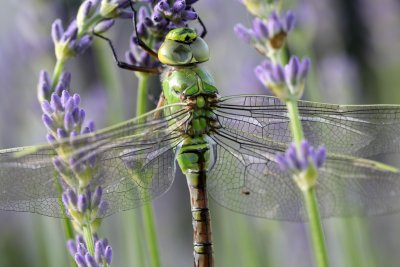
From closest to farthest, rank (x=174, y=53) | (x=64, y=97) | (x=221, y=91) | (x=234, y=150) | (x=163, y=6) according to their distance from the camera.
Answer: (x=64, y=97) → (x=163, y=6) → (x=174, y=53) → (x=234, y=150) → (x=221, y=91)

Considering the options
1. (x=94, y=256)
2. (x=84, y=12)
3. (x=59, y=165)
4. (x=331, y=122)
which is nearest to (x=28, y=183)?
(x=59, y=165)

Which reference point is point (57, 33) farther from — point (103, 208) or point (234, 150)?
point (234, 150)

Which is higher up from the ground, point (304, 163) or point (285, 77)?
point (285, 77)

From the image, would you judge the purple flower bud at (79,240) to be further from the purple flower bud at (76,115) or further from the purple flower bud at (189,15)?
the purple flower bud at (189,15)

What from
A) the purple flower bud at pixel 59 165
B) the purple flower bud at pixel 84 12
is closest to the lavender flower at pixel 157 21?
the purple flower bud at pixel 84 12

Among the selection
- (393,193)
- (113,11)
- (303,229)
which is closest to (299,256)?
(303,229)

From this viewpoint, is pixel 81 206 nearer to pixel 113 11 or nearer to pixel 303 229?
pixel 113 11
